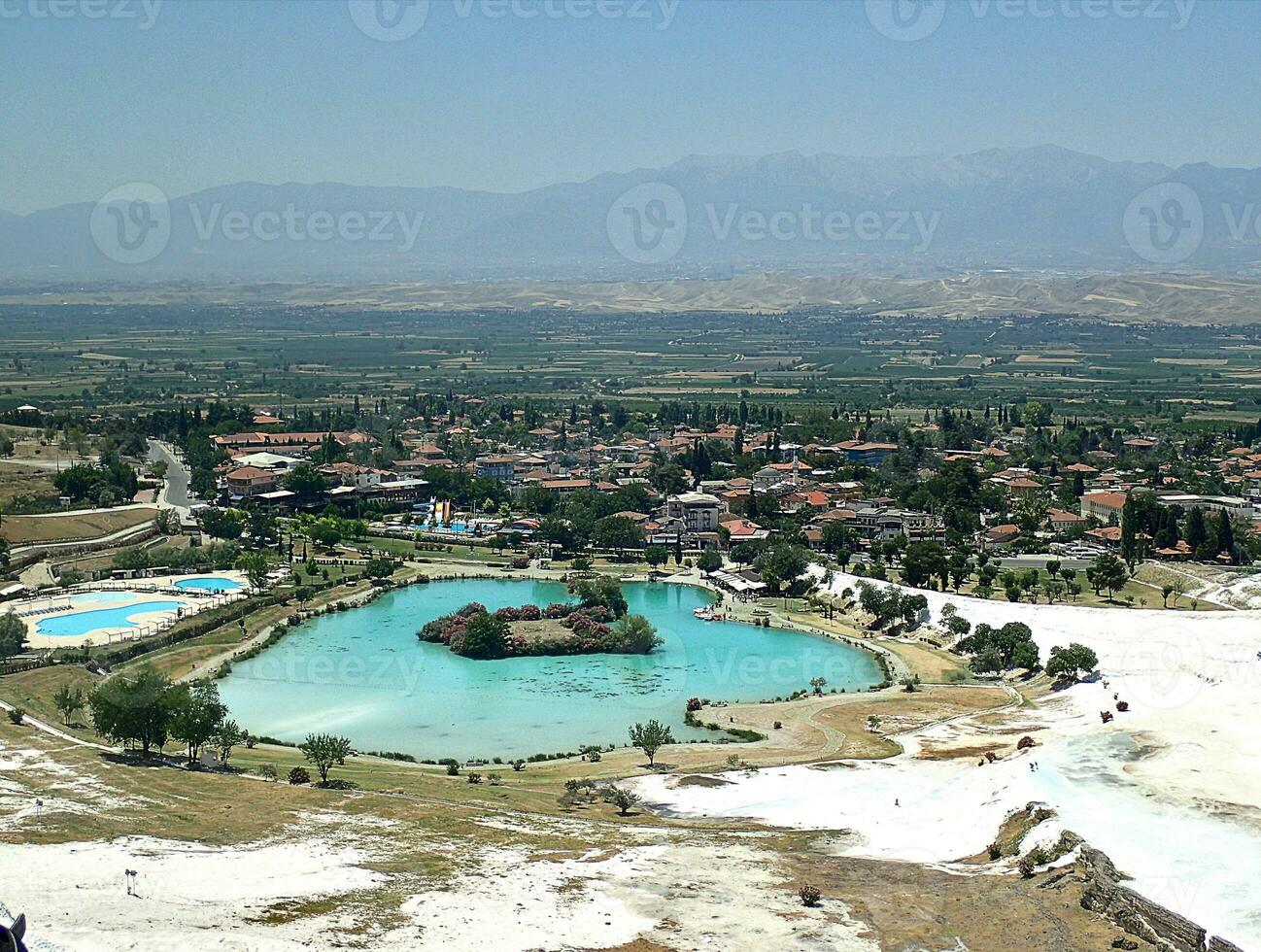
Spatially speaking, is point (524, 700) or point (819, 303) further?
point (819, 303)

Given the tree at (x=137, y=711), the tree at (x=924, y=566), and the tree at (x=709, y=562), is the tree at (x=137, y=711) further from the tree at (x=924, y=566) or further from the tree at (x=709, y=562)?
the tree at (x=709, y=562)

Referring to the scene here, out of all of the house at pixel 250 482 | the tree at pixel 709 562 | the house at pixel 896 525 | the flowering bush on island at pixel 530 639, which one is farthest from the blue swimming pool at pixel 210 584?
the house at pixel 896 525

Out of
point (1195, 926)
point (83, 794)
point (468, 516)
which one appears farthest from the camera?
point (468, 516)

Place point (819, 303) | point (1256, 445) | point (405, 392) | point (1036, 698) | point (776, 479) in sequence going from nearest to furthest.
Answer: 1. point (1036, 698)
2. point (776, 479)
3. point (1256, 445)
4. point (405, 392)
5. point (819, 303)

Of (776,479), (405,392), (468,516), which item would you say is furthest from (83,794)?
(405,392)

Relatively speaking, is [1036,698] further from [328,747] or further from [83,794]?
[83,794]

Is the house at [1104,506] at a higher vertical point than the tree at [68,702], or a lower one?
lower
